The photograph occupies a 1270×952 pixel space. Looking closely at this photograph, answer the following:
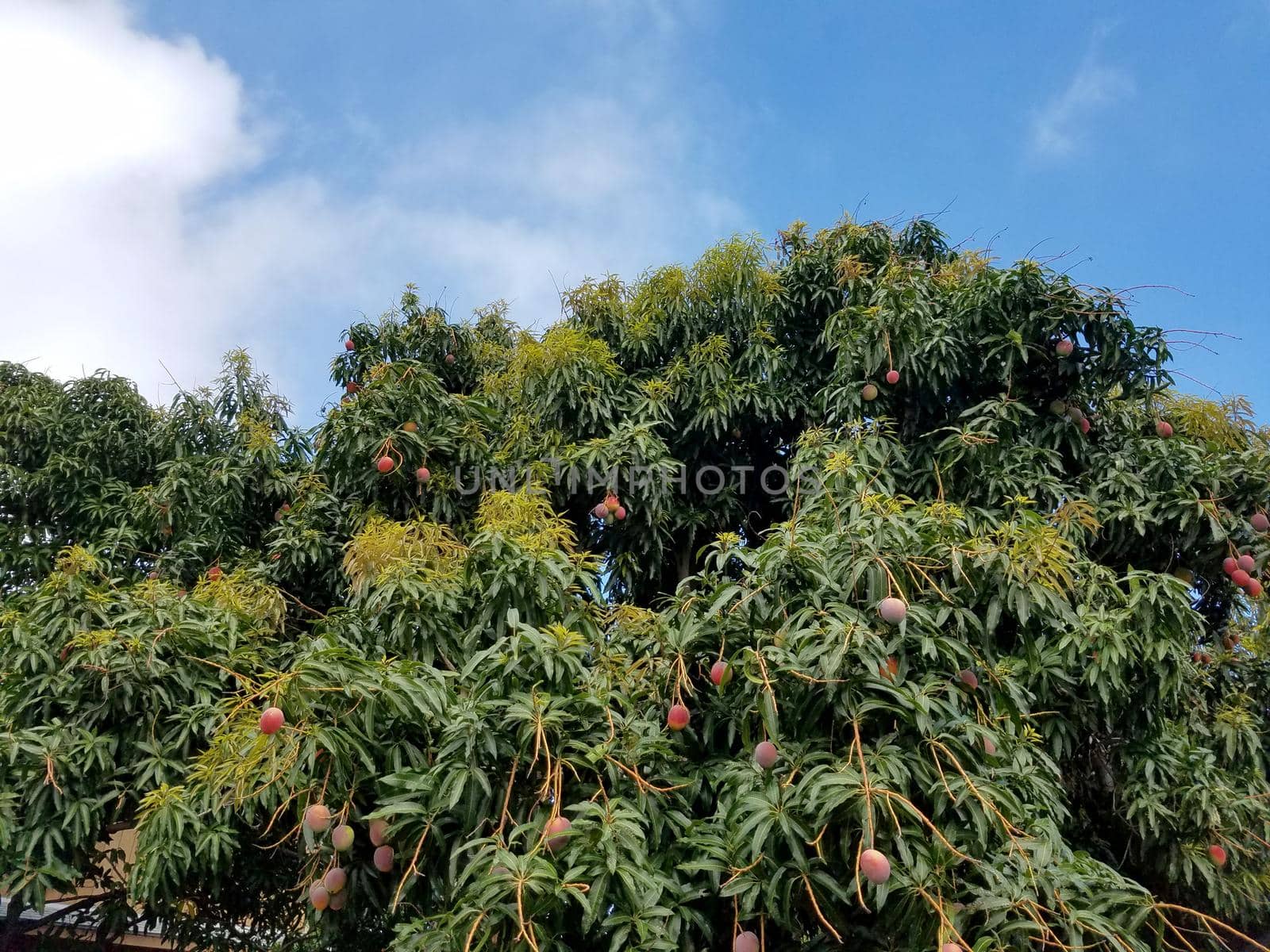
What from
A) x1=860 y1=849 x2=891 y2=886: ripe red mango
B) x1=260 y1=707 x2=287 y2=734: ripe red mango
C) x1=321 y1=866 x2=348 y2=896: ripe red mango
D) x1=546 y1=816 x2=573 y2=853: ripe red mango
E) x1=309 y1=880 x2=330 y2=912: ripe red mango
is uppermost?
x1=260 y1=707 x2=287 y2=734: ripe red mango

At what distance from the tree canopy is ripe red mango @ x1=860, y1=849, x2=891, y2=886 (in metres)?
0.02

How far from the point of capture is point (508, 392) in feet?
15.7

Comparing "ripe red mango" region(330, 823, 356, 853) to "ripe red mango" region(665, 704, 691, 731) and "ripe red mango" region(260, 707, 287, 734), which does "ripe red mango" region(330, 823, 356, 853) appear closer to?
"ripe red mango" region(260, 707, 287, 734)

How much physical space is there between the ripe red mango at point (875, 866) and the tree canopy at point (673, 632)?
2 cm

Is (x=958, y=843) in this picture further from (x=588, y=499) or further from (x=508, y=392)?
(x=508, y=392)

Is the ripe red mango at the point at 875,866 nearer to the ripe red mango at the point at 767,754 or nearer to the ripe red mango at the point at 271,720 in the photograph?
the ripe red mango at the point at 767,754

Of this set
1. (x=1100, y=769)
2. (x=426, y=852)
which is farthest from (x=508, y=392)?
(x=1100, y=769)

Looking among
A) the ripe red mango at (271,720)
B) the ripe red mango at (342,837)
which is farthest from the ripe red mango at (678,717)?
the ripe red mango at (271,720)

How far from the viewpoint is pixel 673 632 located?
256 cm

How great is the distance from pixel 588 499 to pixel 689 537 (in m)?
0.55

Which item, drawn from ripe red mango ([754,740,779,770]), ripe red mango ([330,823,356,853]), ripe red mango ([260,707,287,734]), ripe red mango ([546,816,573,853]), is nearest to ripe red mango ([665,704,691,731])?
ripe red mango ([754,740,779,770])

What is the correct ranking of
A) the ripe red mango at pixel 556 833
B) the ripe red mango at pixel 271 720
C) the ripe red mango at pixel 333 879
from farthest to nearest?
1. the ripe red mango at pixel 333 879
2. the ripe red mango at pixel 271 720
3. the ripe red mango at pixel 556 833

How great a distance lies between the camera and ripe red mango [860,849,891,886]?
72.2 inches

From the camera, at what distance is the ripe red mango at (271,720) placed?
7.31ft
